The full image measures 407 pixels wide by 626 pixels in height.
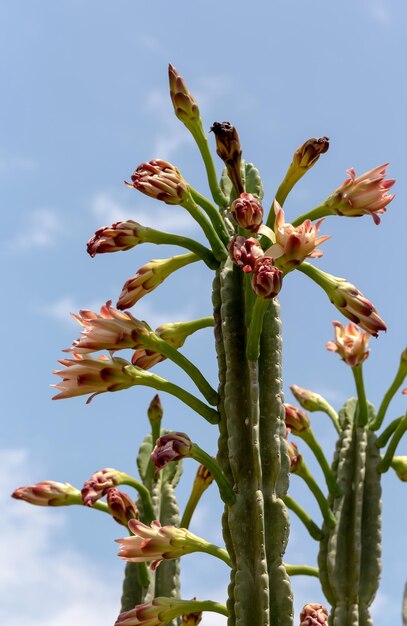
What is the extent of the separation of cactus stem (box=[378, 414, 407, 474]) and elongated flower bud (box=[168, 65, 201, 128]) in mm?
2198

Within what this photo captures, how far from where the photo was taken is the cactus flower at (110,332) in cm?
421

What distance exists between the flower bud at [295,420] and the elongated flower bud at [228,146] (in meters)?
1.79

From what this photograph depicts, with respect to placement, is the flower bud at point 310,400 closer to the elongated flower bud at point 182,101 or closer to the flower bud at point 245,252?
the elongated flower bud at point 182,101

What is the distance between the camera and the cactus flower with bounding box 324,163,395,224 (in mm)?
4453

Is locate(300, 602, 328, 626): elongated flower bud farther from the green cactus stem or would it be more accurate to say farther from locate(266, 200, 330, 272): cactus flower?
the green cactus stem

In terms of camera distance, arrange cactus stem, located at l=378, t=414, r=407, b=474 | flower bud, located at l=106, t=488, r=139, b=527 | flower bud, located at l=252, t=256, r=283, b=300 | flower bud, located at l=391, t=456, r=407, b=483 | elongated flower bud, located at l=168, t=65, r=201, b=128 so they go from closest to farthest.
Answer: flower bud, located at l=252, t=256, r=283, b=300 < elongated flower bud, located at l=168, t=65, r=201, b=128 < flower bud, located at l=106, t=488, r=139, b=527 < cactus stem, located at l=378, t=414, r=407, b=474 < flower bud, located at l=391, t=456, r=407, b=483

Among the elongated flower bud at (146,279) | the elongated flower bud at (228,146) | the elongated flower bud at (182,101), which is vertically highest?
the elongated flower bud at (182,101)

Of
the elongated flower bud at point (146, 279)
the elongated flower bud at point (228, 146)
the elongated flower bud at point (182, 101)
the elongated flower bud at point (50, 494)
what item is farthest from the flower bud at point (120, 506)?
the elongated flower bud at point (182, 101)

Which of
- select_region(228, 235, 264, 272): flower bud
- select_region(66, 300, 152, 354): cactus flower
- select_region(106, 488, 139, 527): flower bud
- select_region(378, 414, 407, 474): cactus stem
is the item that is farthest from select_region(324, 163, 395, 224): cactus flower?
select_region(378, 414, 407, 474): cactus stem

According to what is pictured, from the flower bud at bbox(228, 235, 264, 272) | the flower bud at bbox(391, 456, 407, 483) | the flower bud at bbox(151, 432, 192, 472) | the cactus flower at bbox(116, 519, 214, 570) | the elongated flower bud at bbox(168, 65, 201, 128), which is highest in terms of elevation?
the elongated flower bud at bbox(168, 65, 201, 128)

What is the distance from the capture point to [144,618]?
404 cm

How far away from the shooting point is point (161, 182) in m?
4.31

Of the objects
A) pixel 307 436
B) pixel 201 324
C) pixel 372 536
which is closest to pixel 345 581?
pixel 372 536

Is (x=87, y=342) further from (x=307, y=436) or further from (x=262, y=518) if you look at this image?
(x=307, y=436)
